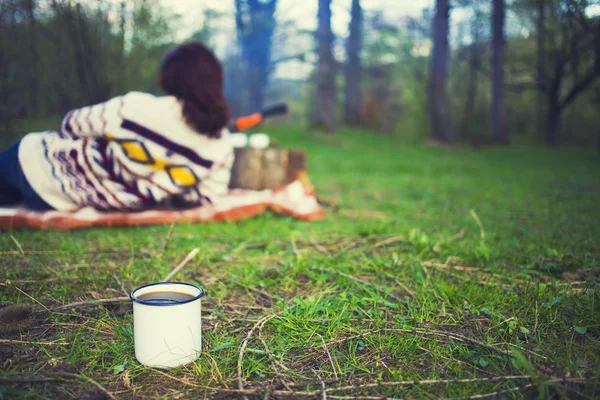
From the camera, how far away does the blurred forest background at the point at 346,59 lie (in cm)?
392

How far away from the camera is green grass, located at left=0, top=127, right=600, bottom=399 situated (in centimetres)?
110

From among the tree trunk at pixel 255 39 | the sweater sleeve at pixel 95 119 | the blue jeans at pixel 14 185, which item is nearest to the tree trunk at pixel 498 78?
the tree trunk at pixel 255 39

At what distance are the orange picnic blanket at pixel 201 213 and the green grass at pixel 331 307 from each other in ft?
0.33

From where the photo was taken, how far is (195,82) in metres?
2.72

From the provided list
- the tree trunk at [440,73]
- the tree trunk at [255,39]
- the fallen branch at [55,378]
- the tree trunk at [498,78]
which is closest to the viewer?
the fallen branch at [55,378]

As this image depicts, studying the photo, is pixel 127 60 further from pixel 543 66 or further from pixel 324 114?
pixel 543 66

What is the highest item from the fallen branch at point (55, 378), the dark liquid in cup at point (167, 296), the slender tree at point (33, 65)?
the slender tree at point (33, 65)

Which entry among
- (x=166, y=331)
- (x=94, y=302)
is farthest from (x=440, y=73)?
(x=166, y=331)

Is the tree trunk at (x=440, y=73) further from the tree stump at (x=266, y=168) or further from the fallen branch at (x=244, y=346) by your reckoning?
the fallen branch at (x=244, y=346)

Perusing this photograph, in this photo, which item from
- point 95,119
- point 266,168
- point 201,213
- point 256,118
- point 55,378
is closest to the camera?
point 55,378

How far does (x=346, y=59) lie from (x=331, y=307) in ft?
49.6

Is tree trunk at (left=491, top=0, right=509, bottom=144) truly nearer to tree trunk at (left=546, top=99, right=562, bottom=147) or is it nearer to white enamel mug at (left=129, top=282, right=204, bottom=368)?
tree trunk at (left=546, top=99, right=562, bottom=147)

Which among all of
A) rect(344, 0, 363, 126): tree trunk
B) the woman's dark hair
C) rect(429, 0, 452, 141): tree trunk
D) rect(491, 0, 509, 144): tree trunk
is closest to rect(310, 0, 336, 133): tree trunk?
rect(429, 0, 452, 141): tree trunk

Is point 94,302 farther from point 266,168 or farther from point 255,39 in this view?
point 255,39
